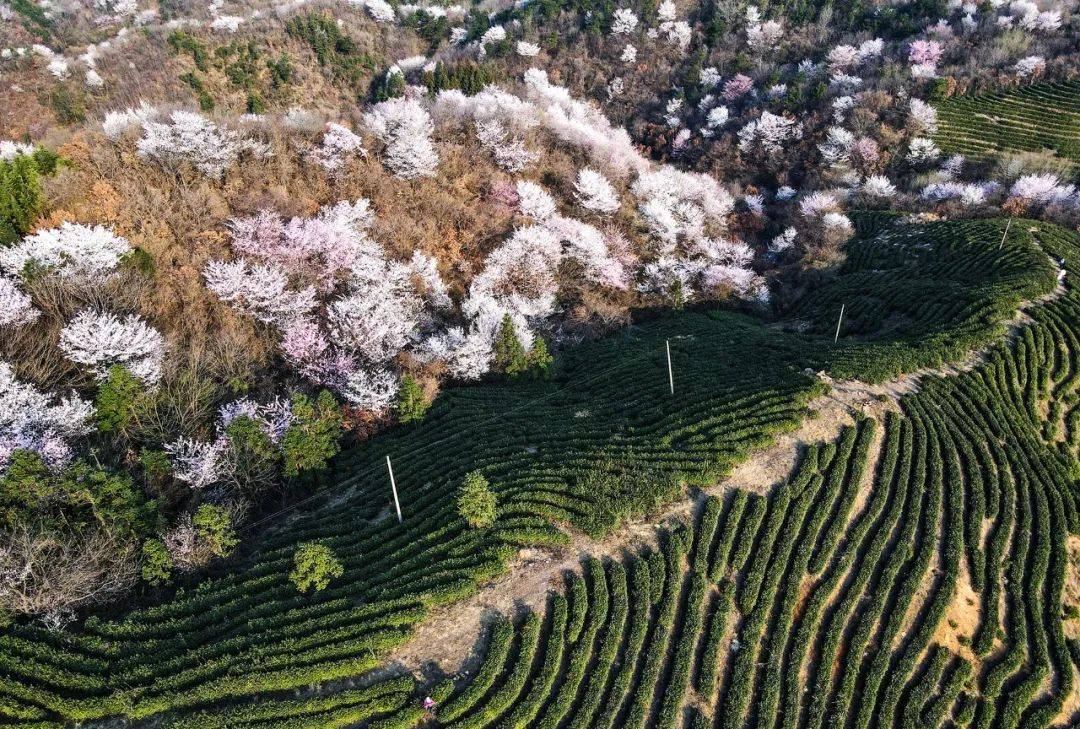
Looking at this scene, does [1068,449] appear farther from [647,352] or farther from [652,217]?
[652,217]

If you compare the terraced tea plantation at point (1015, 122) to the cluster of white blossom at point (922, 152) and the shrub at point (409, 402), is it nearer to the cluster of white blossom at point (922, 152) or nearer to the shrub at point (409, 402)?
the cluster of white blossom at point (922, 152)


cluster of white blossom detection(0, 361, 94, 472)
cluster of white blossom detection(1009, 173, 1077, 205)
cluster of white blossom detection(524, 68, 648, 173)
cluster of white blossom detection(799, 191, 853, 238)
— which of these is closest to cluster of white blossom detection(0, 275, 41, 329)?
cluster of white blossom detection(0, 361, 94, 472)

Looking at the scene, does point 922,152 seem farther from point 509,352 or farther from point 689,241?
point 509,352

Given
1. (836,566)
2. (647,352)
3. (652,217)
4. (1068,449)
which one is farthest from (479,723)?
(652,217)

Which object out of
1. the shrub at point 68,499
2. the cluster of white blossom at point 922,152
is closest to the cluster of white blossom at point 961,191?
the cluster of white blossom at point 922,152

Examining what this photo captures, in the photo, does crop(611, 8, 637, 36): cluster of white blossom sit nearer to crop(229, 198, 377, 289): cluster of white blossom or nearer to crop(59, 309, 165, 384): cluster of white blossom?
crop(229, 198, 377, 289): cluster of white blossom
